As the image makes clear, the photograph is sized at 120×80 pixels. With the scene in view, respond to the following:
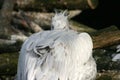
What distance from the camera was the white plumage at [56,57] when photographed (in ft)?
15.4

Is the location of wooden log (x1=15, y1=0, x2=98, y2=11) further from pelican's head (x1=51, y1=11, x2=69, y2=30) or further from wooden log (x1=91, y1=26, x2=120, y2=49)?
pelican's head (x1=51, y1=11, x2=69, y2=30)

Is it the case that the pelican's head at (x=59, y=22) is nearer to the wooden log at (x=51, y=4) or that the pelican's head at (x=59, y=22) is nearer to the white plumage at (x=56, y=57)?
the white plumage at (x=56, y=57)

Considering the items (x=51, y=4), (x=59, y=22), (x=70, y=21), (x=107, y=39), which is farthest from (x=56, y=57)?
(x=70, y=21)

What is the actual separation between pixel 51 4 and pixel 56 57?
551cm

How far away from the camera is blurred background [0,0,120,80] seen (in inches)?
249

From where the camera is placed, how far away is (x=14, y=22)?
32.0 ft

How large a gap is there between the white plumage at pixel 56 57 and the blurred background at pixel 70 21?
893 mm

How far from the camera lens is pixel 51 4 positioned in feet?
33.4

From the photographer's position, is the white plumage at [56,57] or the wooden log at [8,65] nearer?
the white plumage at [56,57]

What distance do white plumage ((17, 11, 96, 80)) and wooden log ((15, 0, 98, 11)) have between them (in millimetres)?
4849

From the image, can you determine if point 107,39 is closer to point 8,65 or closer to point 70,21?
point 8,65

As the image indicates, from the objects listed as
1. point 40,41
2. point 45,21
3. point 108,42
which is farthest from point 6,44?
point 45,21

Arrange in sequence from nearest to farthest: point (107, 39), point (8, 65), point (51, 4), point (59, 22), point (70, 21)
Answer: point (59, 22) → point (8, 65) → point (107, 39) → point (51, 4) → point (70, 21)

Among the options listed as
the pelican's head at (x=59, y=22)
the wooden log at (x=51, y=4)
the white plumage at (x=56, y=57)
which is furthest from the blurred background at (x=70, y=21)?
the white plumage at (x=56, y=57)
